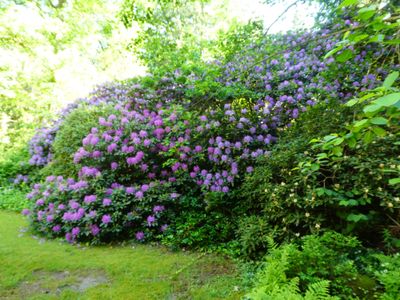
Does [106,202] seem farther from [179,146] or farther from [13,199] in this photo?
[13,199]

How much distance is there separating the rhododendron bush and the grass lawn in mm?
370

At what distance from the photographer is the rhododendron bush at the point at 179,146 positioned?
3787mm

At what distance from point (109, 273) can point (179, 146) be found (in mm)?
1882

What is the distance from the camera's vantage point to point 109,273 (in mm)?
2873

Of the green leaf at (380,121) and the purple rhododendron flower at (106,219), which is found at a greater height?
the green leaf at (380,121)

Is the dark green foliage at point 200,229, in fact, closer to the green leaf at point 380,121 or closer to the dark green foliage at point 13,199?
the green leaf at point 380,121

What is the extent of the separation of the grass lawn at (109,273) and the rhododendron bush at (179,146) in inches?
14.6

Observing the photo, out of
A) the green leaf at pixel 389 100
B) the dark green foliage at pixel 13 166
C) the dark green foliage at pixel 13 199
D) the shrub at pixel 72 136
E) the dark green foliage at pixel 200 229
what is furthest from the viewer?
the dark green foliage at pixel 13 166

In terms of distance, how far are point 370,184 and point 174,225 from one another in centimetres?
231

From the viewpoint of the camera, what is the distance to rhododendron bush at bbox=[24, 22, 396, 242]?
379 centimetres

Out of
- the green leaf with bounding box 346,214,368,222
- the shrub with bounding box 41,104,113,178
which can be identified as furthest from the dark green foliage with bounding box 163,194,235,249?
the shrub with bounding box 41,104,113,178

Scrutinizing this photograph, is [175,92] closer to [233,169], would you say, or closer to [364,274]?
[233,169]

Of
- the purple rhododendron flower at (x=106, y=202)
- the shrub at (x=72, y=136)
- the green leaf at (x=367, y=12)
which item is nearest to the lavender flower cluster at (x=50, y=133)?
the shrub at (x=72, y=136)

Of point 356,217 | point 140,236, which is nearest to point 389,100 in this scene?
point 356,217
